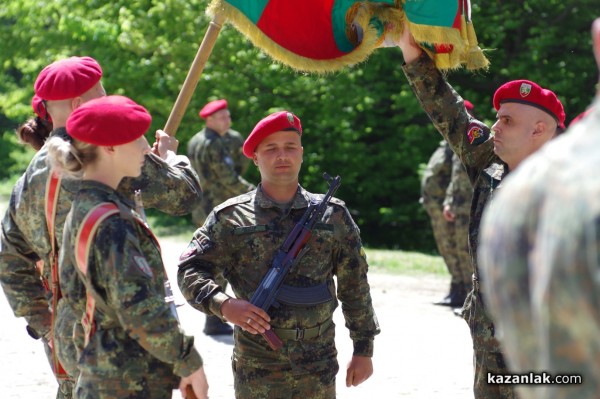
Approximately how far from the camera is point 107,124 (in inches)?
149

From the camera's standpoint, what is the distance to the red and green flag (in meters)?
5.19

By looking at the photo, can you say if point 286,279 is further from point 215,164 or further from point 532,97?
point 215,164

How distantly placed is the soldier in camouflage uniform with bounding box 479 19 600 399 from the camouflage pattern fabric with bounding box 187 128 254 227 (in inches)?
385

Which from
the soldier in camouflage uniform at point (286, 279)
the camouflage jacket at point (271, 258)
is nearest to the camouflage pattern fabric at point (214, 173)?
the soldier in camouflage uniform at point (286, 279)

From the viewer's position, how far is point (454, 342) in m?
9.76

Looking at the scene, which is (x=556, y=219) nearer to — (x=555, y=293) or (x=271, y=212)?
(x=555, y=293)

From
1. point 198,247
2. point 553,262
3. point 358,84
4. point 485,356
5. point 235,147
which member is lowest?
point 485,356

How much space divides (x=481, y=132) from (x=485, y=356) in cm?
113

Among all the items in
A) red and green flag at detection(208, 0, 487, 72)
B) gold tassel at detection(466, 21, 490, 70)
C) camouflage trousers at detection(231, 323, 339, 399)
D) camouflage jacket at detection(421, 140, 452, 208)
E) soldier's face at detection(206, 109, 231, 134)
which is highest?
soldier's face at detection(206, 109, 231, 134)

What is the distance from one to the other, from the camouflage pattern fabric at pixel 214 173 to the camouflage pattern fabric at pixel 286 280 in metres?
6.75

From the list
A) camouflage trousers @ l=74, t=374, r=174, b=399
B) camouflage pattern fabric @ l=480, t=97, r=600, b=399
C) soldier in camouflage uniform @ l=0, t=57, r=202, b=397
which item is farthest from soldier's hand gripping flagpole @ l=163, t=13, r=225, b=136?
camouflage pattern fabric @ l=480, t=97, r=600, b=399

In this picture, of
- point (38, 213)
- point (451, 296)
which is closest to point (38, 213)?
point (38, 213)

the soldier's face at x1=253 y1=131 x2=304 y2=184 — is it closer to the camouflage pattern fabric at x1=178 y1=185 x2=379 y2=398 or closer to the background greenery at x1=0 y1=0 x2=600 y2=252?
the camouflage pattern fabric at x1=178 y1=185 x2=379 y2=398

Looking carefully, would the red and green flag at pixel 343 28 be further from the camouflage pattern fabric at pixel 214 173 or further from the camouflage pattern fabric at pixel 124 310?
the camouflage pattern fabric at pixel 214 173
